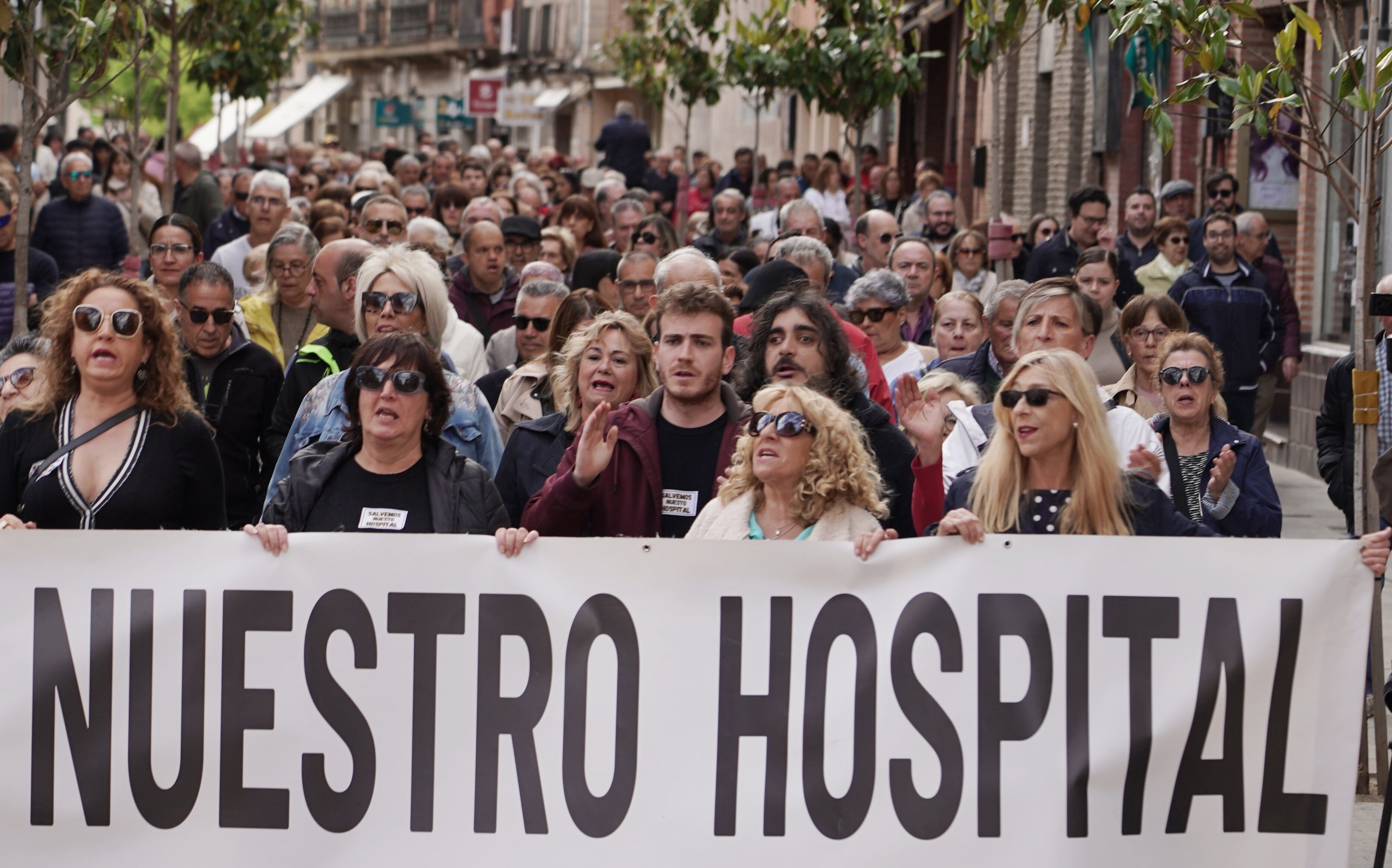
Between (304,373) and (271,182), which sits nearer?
(304,373)

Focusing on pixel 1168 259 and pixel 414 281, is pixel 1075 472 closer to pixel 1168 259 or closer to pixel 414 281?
pixel 414 281

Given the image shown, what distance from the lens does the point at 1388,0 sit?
29.5 ft

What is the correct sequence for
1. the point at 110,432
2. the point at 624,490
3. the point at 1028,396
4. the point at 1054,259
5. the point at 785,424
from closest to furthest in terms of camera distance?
the point at 1028,396 < the point at 785,424 < the point at 110,432 < the point at 624,490 < the point at 1054,259

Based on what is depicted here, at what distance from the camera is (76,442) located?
18.2 feet

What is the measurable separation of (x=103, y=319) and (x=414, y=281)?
6.33 ft

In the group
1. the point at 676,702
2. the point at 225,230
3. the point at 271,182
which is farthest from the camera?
the point at 225,230

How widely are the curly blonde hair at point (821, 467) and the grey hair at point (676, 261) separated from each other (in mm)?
2834

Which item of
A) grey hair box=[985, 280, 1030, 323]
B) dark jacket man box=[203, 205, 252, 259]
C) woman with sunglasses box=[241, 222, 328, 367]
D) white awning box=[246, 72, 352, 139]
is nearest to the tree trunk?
dark jacket man box=[203, 205, 252, 259]

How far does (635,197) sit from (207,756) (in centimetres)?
1100

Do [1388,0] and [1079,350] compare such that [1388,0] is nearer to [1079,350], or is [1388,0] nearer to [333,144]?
[1079,350]

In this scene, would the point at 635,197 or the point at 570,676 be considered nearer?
the point at 570,676

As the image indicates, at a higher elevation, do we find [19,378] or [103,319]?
[103,319]

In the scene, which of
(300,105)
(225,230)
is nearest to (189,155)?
(225,230)

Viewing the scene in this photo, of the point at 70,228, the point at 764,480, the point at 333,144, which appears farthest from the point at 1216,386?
the point at 333,144
